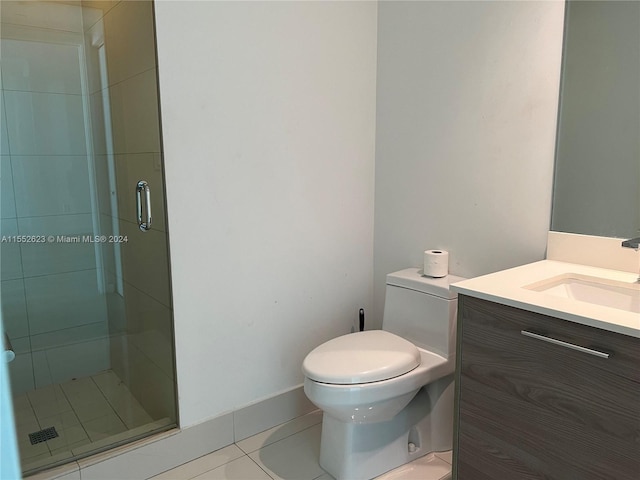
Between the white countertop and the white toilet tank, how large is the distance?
344 mm

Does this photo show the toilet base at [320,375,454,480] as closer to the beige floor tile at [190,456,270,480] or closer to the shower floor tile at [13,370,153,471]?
the beige floor tile at [190,456,270,480]

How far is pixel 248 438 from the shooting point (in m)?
2.19

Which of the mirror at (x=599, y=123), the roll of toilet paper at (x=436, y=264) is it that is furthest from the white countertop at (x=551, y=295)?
the roll of toilet paper at (x=436, y=264)

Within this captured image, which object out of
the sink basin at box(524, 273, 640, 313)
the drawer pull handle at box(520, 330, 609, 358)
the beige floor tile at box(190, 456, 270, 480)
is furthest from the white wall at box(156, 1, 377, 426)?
the drawer pull handle at box(520, 330, 609, 358)

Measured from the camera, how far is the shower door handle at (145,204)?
1921 millimetres

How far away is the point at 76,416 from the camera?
196cm

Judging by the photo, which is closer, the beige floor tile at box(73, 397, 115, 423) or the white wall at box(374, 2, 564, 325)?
the white wall at box(374, 2, 564, 325)

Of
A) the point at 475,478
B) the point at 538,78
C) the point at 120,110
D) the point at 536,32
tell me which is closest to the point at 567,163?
the point at 538,78

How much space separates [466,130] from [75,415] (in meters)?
1.90

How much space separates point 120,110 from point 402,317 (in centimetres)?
139

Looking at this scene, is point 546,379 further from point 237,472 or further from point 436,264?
point 237,472

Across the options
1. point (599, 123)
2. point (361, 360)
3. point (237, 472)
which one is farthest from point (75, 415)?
point (599, 123)

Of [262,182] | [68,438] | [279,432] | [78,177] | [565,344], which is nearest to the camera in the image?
[565,344]

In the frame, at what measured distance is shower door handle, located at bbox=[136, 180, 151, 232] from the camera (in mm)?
1921
